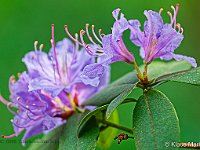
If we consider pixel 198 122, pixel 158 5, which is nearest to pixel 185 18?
pixel 158 5

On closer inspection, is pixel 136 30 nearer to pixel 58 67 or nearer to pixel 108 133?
pixel 58 67

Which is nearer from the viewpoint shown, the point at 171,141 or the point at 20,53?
the point at 171,141

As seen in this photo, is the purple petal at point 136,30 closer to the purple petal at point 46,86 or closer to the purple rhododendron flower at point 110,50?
the purple rhododendron flower at point 110,50

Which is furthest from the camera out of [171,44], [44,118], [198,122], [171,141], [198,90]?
[198,90]

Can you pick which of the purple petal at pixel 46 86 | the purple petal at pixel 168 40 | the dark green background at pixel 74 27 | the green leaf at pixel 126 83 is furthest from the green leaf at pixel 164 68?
the dark green background at pixel 74 27

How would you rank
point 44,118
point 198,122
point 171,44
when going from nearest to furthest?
point 171,44 → point 44,118 → point 198,122

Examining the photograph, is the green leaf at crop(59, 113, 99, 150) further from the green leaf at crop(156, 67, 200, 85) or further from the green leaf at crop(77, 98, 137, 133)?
the green leaf at crop(156, 67, 200, 85)

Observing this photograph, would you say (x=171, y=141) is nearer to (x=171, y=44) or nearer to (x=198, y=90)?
(x=171, y=44)
